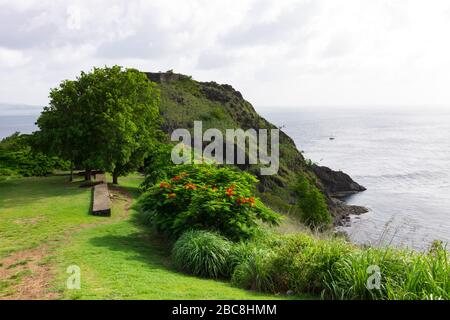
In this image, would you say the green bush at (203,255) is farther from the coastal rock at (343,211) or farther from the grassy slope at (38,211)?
the coastal rock at (343,211)

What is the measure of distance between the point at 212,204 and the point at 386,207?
157ft

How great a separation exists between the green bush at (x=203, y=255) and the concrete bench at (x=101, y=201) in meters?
5.93

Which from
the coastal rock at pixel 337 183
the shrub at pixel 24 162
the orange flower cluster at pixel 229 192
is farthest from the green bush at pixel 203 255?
the coastal rock at pixel 337 183

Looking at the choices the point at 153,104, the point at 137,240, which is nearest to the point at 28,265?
the point at 137,240

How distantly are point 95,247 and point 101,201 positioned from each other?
6.22m

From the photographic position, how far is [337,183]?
68.4 m

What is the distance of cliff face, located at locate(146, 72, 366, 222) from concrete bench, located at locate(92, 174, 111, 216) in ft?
98.5

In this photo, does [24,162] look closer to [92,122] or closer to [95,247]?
[92,122]

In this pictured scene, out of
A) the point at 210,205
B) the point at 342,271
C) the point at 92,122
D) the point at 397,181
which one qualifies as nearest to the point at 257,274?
the point at 342,271

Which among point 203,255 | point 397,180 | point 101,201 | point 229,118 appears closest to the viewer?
point 203,255

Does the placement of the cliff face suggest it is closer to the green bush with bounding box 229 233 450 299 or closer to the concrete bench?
the concrete bench

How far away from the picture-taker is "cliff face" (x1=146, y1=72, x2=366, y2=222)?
54.3 m

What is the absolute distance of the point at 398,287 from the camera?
7.04m
